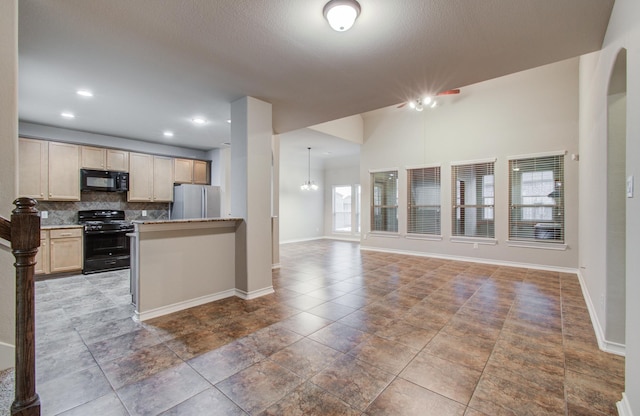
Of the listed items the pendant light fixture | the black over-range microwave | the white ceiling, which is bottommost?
the black over-range microwave

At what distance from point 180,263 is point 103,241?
124 inches

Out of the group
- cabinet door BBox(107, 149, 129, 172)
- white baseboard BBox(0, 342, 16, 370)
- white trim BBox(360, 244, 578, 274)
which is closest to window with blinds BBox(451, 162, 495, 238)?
white trim BBox(360, 244, 578, 274)

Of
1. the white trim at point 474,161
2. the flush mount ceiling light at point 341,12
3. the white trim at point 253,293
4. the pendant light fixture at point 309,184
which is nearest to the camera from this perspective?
the flush mount ceiling light at point 341,12

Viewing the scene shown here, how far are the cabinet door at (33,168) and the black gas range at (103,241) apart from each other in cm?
75

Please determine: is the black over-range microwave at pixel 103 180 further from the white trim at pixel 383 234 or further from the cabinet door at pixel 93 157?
the white trim at pixel 383 234

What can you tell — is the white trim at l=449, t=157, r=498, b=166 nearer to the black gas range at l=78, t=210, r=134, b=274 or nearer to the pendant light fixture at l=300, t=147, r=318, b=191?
the pendant light fixture at l=300, t=147, r=318, b=191

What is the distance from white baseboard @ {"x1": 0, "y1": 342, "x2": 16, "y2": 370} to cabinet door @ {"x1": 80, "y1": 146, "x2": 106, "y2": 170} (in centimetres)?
501

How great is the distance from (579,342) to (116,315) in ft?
15.6

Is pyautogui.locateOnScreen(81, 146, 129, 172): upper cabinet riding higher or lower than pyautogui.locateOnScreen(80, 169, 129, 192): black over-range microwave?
higher

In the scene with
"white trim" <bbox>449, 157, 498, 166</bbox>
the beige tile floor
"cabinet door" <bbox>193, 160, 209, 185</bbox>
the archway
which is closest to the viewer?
the beige tile floor

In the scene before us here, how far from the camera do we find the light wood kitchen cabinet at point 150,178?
20.0 feet

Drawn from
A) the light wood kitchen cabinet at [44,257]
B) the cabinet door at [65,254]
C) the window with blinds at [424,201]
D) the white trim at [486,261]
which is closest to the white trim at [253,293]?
the cabinet door at [65,254]

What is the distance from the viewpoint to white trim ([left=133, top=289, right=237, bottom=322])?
310 centimetres

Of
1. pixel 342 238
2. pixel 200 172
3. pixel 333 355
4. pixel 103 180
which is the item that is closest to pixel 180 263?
pixel 333 355
